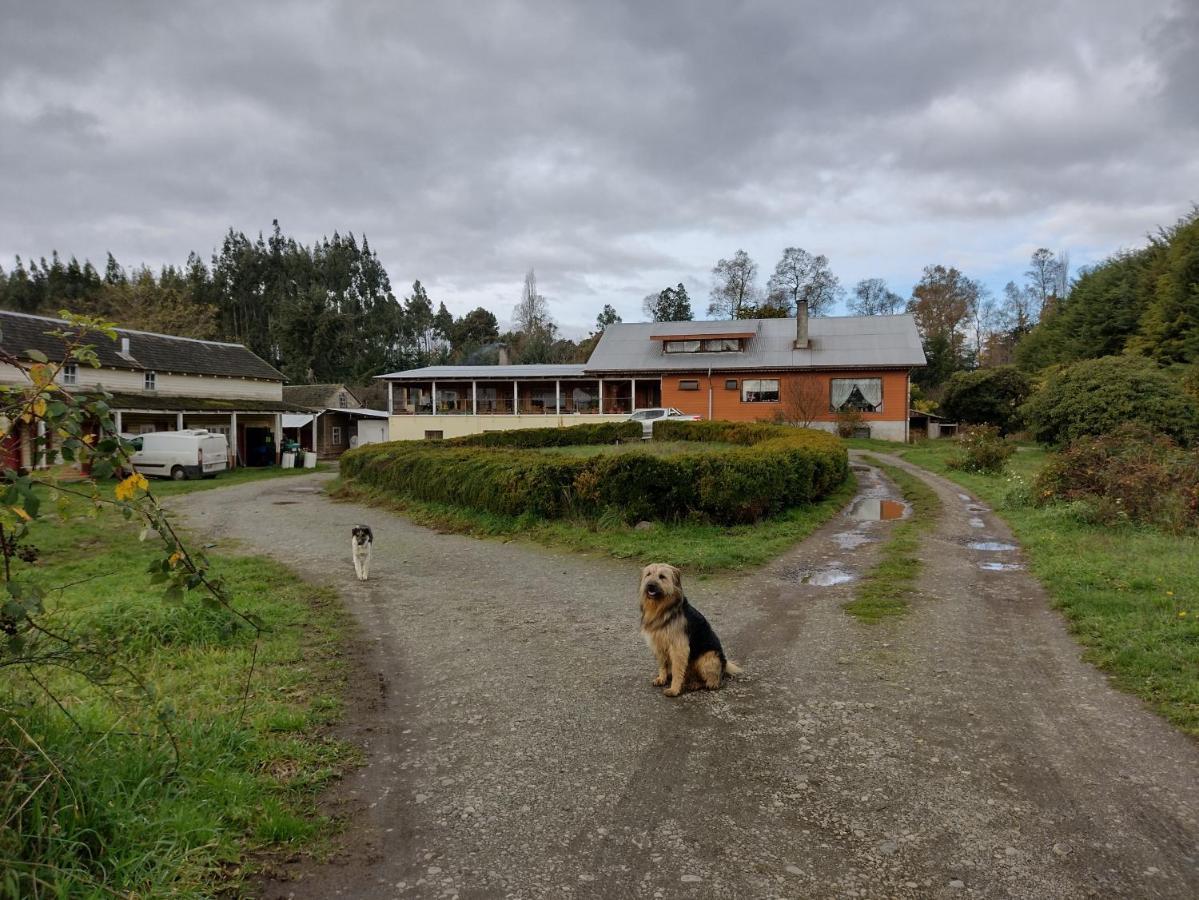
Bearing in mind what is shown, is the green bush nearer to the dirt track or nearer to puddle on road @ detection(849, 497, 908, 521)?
puddle on road @ detection(849, 497, 908, 521)

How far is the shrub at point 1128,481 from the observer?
997 centimetres

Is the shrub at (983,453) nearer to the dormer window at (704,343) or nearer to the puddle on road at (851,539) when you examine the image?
the puddle on road at (851,539)

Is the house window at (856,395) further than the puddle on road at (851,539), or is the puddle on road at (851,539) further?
the house window at (856,395)

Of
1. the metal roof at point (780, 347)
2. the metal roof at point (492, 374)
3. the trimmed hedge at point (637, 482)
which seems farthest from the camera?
the metal roof at point (492, 374)

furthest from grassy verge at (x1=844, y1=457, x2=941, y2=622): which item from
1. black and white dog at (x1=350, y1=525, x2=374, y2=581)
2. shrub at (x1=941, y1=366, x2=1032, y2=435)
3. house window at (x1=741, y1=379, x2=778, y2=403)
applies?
shrub at (x1=941, y1=366, x2=1032, y2=435)

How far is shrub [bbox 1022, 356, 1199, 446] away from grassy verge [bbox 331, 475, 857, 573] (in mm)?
11004

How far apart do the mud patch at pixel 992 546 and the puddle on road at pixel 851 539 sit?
1.41 meters

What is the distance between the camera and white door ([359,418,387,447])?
43.0 meters

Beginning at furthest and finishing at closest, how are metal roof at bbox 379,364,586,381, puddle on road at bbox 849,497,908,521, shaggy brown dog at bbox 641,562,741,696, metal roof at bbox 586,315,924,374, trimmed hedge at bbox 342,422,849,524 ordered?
metal roof at bbox 379,364,586,381 < metal roof at bbox 586,315,924,374 < puddle on road at bbox 849,497,908,521 < trimmed hedge at bbox 342,422,849,524 < shaggy brown dog at bbox 641,562,741,696

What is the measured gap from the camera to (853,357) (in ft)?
116

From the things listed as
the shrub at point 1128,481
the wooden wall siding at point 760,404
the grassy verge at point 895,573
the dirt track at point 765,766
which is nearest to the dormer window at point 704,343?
the wooden wall siding at point 760,404

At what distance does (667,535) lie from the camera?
10703mm

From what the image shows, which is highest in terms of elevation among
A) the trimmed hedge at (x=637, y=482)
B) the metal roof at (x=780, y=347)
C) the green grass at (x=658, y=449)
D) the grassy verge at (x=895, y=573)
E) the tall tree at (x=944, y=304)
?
the tall tree at (x=944, y=304)

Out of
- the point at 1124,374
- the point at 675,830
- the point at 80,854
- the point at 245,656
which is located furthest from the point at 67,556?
the point at 1124,374
